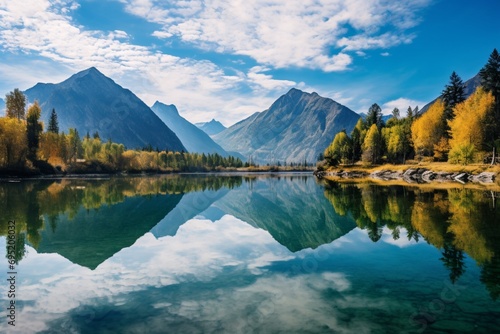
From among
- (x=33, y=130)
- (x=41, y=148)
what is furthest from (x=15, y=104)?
(x=41, y=148)

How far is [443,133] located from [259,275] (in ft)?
372

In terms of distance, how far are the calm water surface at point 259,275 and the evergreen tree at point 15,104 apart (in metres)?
110

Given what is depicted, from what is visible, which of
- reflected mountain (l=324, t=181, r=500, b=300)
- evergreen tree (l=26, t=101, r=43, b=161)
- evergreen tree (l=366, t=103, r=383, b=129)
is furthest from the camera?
evergreen tree (l=366, t=103, r=383, b=129)

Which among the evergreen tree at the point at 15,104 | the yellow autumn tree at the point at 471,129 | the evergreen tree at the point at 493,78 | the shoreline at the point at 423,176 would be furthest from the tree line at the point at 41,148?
the evergreen tree at the point at 493,78

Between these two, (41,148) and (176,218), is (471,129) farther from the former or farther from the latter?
(41,148)

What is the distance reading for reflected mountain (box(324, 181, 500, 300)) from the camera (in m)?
15.4

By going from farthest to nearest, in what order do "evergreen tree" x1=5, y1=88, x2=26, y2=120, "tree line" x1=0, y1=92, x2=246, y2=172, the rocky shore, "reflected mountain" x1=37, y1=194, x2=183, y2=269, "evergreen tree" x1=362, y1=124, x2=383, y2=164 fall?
1. "evergreen tree" x1=362, y1=124, x2=383, y2=164
2. "evergreen tree" x1=5, y1=88, x2=26, y2=120
3. "tree line" x1=0, y1=92, x2=246, y2=172
4. the rocky shore
5. "reflected mountain" x1=37, y1=194, x2=183, y2=269

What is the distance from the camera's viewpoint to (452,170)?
274 ft

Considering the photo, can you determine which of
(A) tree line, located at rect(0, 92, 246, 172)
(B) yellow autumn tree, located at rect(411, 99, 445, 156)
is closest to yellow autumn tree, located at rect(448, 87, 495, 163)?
(B) yellow autumn tree, located at rect(411, 99, 445, 156)

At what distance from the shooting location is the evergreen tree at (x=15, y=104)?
380 ft

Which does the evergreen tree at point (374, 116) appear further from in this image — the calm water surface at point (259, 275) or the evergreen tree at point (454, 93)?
the calm water surface at point (259, 275)

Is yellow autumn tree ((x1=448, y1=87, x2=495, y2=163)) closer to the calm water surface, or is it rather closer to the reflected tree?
the calm water surface

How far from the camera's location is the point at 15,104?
381 ft

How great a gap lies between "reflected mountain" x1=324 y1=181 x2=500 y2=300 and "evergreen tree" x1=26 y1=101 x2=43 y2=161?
364 ft
